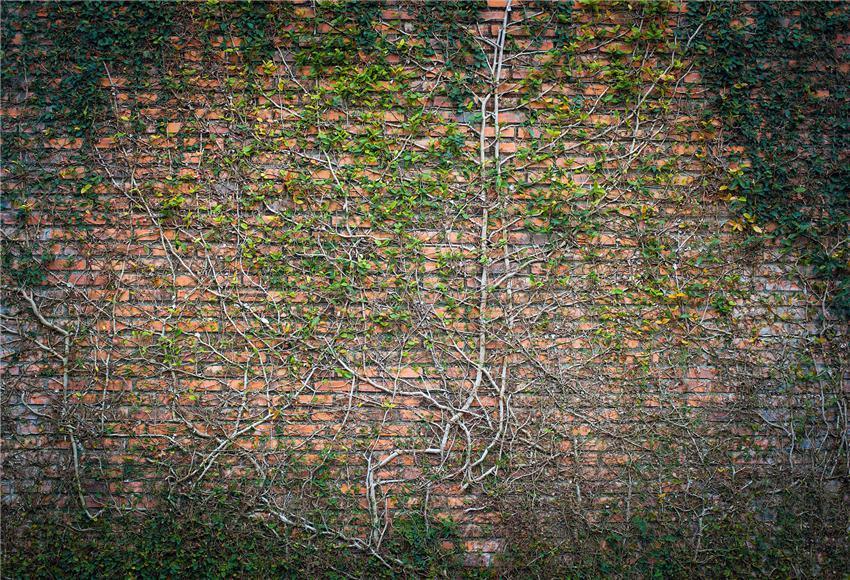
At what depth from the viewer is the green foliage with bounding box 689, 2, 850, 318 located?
3119 millimetres

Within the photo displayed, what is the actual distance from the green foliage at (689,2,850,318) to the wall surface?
0.05m

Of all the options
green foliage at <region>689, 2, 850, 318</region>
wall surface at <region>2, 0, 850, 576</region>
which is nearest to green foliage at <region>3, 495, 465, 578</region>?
wall surface at <region>2, 0, 850, 576</region>

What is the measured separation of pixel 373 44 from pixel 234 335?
1.69 metres

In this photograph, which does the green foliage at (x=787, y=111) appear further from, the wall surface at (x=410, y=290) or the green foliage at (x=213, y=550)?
the green foliage at (x=213, y=550)

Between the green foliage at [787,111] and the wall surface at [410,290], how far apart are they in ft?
0.18

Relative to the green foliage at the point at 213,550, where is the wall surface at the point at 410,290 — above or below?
above

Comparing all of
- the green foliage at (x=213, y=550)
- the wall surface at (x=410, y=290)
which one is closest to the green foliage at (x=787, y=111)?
the wall surface at (x=410, y=290)

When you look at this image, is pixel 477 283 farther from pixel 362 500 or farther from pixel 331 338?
pixel 362 500

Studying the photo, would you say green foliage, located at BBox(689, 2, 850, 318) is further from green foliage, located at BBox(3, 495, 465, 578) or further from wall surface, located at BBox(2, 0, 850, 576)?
green foliage, located at BBox(3, 495, 465, 578)

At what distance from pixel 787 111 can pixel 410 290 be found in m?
2.20

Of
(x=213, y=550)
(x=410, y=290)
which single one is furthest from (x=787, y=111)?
(x=213, y=550)

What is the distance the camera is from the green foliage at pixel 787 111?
123 inches

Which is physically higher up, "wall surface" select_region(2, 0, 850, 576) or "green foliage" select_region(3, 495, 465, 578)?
"wall surface" select_region(2, 0, 850, 576)

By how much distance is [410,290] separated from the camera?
309 centimetres
